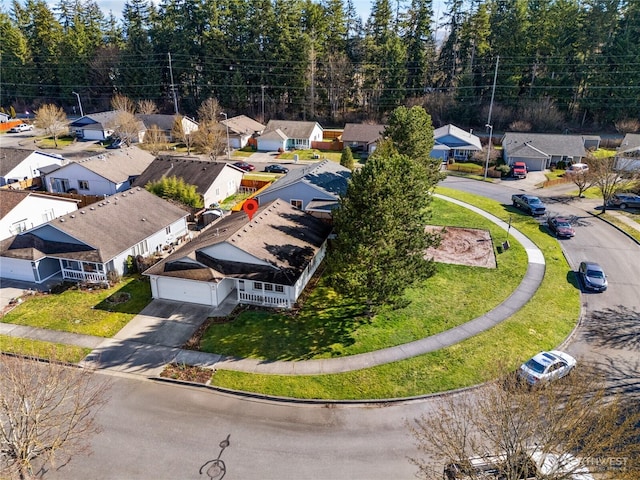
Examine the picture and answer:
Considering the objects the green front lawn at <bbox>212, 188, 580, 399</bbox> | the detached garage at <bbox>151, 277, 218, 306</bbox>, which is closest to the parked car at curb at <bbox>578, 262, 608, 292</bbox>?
the green front lawn at <bbox>212, 188, 580, 399</bbox>

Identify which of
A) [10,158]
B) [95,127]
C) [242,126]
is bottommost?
[10,158]

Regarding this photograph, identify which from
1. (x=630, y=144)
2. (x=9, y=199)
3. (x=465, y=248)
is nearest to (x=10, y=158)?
(x=9, y=199)

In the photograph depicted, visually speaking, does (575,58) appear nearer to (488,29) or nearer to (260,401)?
(488,29)

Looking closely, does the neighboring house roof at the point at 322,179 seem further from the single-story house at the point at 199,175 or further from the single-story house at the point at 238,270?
the single-story house at the point at 238,270

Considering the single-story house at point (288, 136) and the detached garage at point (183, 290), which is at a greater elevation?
the single-story house at point (288, 136)

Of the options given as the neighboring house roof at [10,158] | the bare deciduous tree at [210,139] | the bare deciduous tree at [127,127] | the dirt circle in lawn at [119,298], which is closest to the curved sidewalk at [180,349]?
the dirt circle in lawn at [119,298]

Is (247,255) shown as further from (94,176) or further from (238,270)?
(94,176)

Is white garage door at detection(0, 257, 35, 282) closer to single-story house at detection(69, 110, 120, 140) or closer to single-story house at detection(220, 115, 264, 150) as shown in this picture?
single-story house at detection(220, 115, 264, 150)
